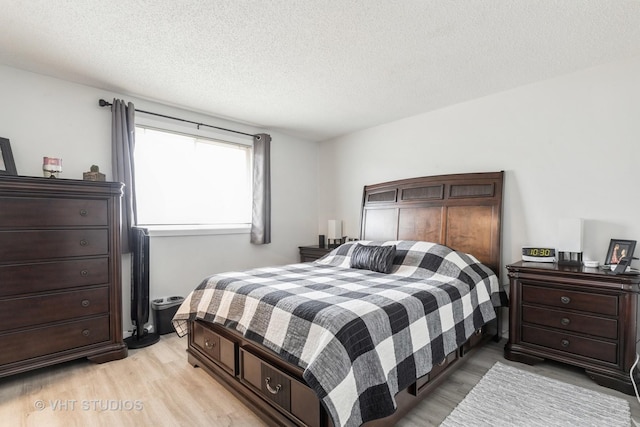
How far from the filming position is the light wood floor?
173 centimetres

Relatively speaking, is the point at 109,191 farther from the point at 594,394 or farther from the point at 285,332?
the point at 594,394

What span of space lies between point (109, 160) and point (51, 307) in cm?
137

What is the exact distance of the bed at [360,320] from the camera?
142cm

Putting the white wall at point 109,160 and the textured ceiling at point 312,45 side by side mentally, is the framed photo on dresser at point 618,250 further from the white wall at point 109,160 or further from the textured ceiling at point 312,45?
the white wall at point 109,160

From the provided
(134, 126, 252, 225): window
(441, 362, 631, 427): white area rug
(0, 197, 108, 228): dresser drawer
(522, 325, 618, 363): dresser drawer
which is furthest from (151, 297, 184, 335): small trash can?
(522, 325, 618, 363): dresser drawer

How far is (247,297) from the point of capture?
6.35 ft

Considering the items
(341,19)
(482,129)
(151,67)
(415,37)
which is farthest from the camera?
(482,129)

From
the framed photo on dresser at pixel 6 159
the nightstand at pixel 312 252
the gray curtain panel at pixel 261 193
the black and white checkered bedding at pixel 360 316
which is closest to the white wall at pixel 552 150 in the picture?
the black and white checkered bedding at pixel 360 316

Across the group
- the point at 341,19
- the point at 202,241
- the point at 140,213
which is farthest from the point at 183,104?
the point at 341,19

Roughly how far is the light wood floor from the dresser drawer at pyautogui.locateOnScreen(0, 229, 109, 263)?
891mm

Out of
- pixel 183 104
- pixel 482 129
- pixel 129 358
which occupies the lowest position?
pixel 129 358

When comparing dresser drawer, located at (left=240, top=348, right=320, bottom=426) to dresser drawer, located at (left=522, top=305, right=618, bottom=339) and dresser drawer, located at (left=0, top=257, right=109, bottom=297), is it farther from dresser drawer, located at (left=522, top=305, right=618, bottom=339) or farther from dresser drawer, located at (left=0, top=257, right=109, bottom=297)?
dresser drawer, located at (left=522, top=305, right=618, bottom=339)

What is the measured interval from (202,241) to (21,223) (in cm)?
156

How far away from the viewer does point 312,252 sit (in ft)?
13.4
